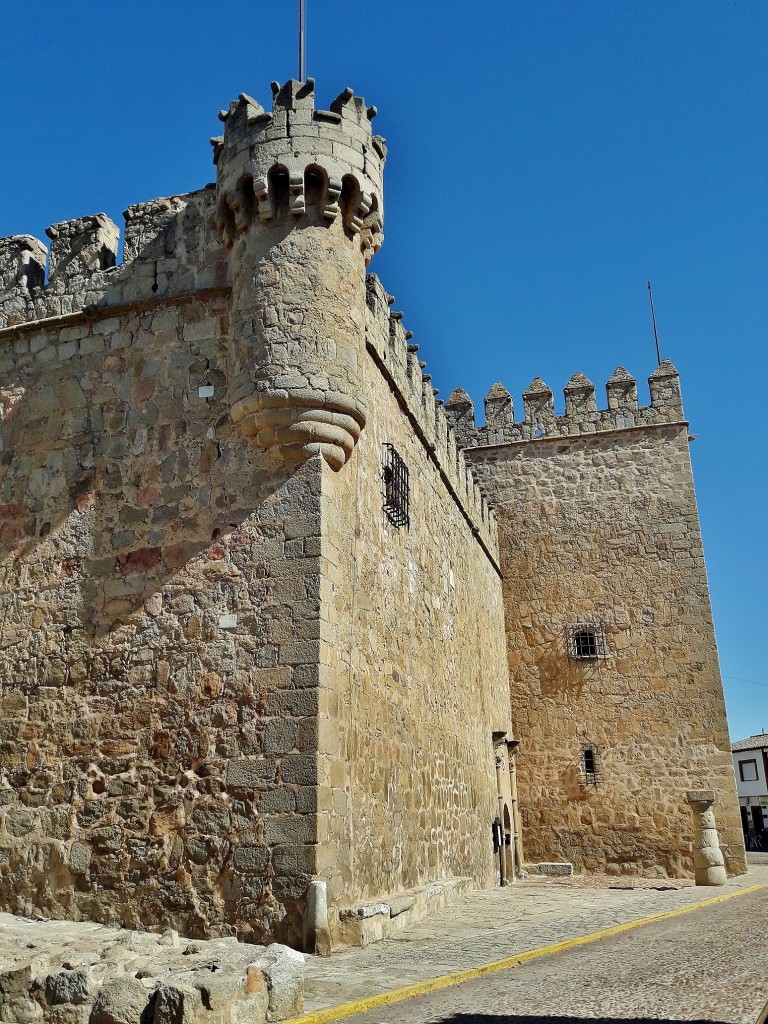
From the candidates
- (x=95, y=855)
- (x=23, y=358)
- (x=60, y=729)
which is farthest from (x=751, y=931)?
(x=23, y=358)

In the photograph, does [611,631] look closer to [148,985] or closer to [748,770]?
[148,985]

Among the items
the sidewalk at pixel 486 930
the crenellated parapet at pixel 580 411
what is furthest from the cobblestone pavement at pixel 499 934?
the crenellated parapet at pixel 580 411

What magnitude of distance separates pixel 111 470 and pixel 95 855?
3107mm

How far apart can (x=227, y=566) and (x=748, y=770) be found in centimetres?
3966

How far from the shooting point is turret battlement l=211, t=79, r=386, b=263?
25.0 ft

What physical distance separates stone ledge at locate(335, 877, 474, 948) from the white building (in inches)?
1317

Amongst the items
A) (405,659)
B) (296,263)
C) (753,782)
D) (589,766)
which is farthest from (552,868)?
(753,782)

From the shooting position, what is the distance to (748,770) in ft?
135

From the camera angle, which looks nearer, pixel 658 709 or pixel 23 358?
pixel 23 358

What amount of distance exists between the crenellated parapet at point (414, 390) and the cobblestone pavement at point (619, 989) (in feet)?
18.4

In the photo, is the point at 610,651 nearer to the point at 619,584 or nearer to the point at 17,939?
the point at 619,584

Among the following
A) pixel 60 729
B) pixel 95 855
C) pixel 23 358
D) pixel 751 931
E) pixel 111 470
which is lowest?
pixel 751 931

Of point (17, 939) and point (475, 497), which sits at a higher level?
point (475, 497)

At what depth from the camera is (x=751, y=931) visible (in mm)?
7203
